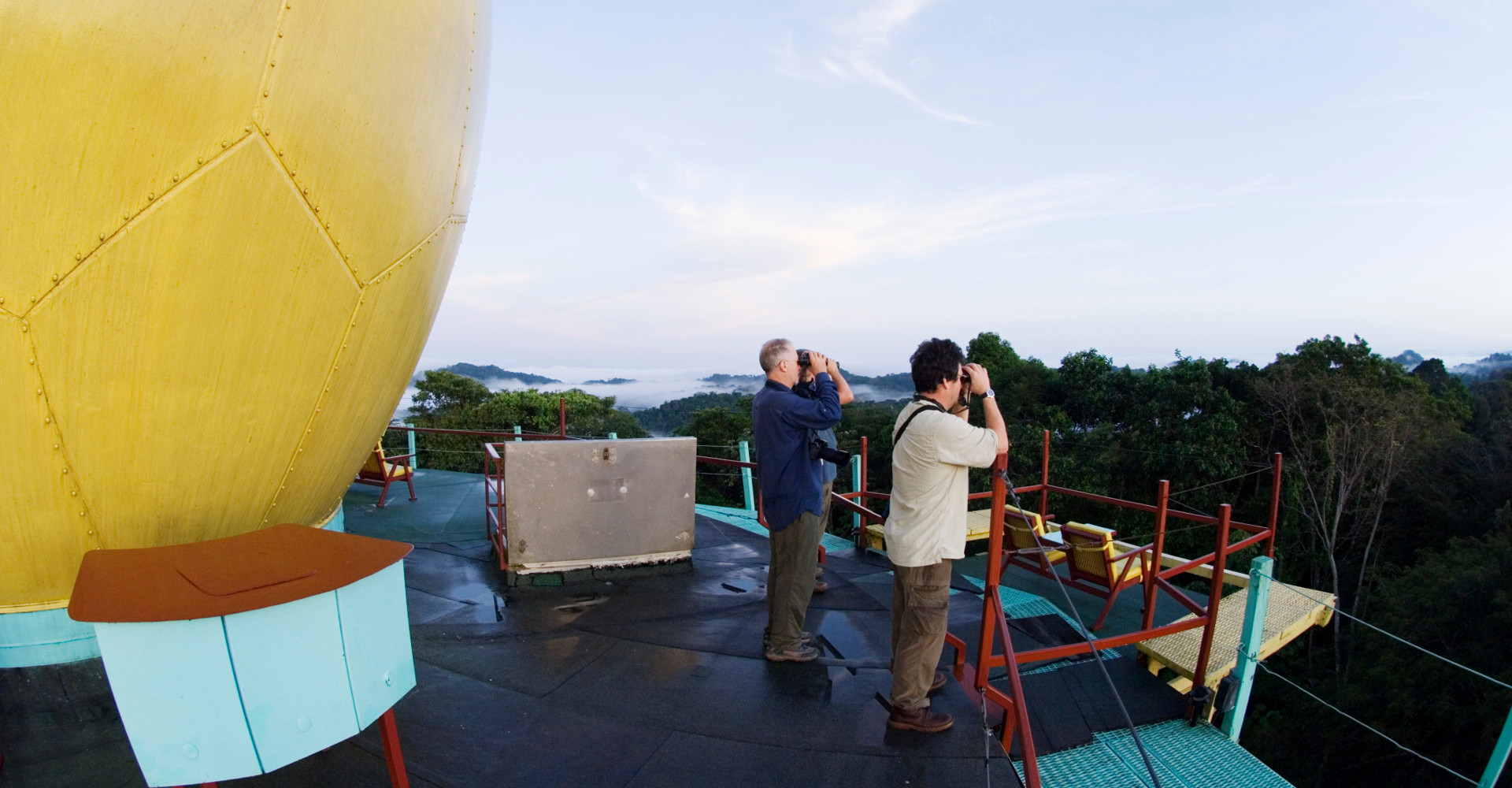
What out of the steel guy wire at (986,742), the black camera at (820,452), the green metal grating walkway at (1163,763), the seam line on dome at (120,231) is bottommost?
the green metal grating walkway at (1163,763)

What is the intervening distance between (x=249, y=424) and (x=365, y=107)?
1342mm

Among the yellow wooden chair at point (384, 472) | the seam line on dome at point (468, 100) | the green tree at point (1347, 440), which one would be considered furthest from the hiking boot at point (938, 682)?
the green tree at point (1347, 440)

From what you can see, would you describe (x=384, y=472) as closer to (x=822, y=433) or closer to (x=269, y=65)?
(x=822, y=433)

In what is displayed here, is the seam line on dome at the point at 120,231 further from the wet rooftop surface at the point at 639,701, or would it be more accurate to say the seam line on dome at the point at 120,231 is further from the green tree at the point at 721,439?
the green tree at the point at 721,439

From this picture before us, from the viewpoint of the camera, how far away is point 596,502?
539 centimetres

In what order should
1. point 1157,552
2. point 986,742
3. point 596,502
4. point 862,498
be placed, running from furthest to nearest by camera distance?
point 862,498 < point 596,502 < point 1157,552 < point 986,742

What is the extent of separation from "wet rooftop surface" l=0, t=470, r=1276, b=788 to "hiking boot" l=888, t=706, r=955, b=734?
56 mm

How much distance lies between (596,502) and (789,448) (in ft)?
6.94

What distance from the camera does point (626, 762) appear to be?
9.78ft

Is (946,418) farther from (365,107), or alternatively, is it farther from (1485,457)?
(1485,457)

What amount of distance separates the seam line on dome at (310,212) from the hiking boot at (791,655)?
2759 millimetres

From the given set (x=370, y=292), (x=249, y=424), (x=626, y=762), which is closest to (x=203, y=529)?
(x=249, y=424)

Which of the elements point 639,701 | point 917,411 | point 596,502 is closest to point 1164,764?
point 917,411

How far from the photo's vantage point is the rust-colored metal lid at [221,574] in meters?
1.95
